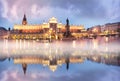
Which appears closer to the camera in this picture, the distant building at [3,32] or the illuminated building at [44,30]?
the illuminated building at [44,30]

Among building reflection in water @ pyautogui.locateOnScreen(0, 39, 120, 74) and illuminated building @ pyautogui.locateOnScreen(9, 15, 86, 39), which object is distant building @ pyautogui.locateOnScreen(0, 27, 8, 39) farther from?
building reflection in water @ pyautogui.locateOnScreen(0, 39, 120, 74)

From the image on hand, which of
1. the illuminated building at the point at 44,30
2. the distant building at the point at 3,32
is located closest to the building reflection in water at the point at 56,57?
the illuminated building at the point at 44,30

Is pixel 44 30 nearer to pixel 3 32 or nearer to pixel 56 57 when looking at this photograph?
pixel 3 32

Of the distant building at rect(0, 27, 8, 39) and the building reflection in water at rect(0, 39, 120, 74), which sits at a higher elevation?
the distant building at rect(0, 27, 8, 39)

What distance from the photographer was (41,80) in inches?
368

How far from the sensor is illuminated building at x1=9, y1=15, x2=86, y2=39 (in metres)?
62.5

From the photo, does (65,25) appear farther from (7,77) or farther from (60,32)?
(7,77)

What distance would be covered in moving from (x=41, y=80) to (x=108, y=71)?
3120 millimetres

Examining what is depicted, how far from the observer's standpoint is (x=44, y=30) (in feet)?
210

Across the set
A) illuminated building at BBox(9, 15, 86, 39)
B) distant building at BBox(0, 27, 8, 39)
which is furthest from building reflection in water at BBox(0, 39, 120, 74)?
distant building at BBox(0, 27, 8, 39)

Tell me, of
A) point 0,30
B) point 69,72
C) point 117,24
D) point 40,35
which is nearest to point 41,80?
point 69,72

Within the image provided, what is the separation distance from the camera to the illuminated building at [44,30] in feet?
205

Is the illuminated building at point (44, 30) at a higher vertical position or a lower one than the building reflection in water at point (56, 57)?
higher

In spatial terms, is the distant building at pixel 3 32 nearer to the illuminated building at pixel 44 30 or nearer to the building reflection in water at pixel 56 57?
the illuminated building at pixel 44 30
